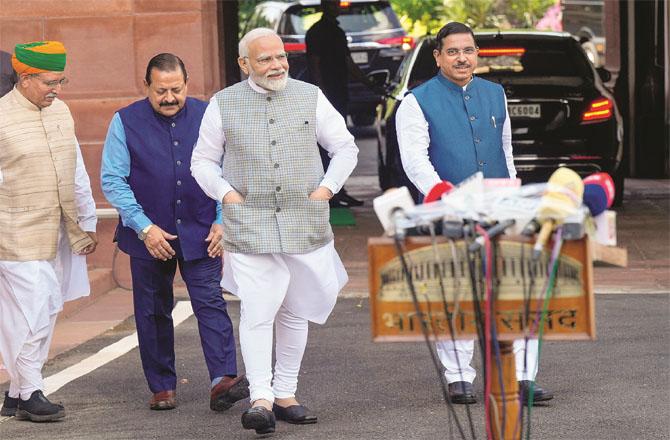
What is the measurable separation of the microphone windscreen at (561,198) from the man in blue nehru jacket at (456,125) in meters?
2.67

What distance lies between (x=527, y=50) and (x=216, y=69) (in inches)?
117

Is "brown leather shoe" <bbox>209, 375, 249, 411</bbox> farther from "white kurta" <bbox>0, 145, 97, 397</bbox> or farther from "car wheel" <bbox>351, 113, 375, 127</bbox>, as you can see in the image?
"car wheel" <bbox>351, 113, 375, 127</bbox>

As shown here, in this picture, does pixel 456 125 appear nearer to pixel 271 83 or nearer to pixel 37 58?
pixel 271 83

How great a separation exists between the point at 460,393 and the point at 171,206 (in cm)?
160

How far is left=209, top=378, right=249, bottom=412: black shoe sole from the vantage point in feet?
24.0

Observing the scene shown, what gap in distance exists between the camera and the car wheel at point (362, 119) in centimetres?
2540

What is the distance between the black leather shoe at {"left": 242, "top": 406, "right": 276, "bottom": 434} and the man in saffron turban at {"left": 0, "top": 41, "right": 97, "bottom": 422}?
104 centimetres

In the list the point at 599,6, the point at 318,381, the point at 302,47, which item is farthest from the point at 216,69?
the point at 599,6

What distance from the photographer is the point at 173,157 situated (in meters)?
7.40

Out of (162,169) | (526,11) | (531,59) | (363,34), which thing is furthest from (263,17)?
(162,169)

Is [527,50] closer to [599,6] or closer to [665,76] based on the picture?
[665,76]

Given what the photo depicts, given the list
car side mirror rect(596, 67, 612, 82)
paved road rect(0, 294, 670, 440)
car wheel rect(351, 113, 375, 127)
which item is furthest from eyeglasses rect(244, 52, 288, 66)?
car wheel rect(351, 113, 375, 127)

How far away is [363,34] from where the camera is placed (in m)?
24.6

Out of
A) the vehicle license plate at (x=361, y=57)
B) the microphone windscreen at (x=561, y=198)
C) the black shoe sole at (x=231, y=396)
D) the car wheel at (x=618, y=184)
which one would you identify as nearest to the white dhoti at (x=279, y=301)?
the black shoe sole at (x=231, y=396)
